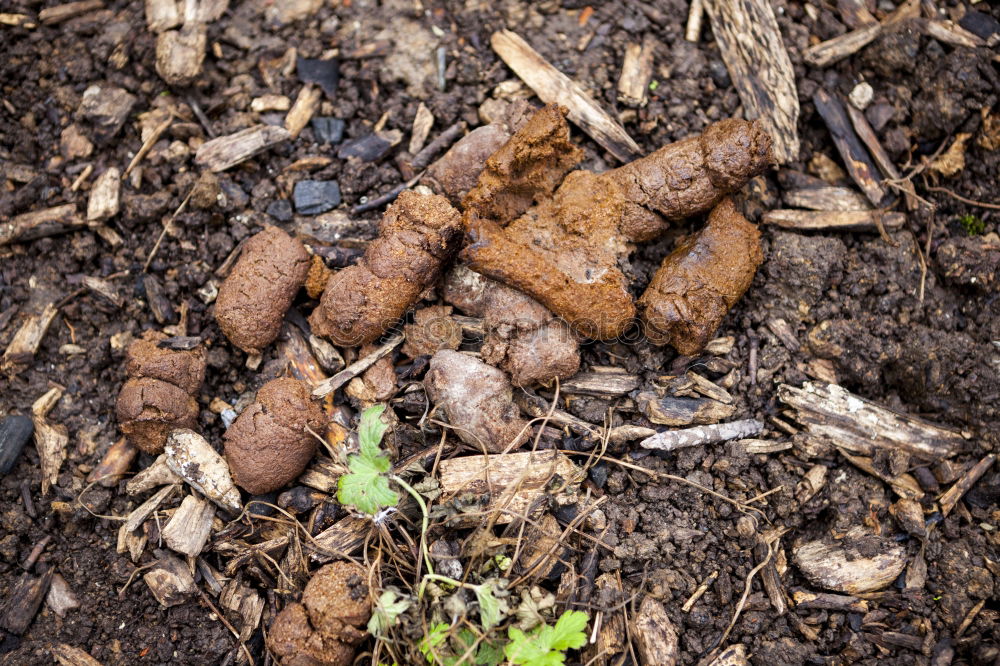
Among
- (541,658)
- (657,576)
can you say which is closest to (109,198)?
(541,658)

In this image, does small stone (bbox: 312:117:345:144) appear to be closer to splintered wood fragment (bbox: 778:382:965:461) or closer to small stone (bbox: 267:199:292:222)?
small stone (bbox: 267:199:292:222)

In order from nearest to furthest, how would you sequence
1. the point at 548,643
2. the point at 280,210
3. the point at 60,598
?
the point at 548,643 < the point at 60,598 < the point at 280,210

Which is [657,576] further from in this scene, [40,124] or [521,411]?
[40,124]

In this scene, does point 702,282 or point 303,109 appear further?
point 303,109

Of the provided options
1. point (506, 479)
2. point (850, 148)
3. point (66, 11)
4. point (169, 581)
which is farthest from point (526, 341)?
point (66, 11)

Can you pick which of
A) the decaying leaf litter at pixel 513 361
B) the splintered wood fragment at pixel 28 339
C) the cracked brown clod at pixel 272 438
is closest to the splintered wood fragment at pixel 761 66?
the decaying leaf litter at pixel 513 361

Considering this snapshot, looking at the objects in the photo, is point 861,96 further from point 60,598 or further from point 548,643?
point 60,598

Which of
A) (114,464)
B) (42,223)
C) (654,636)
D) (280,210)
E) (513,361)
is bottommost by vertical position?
(654,636)
